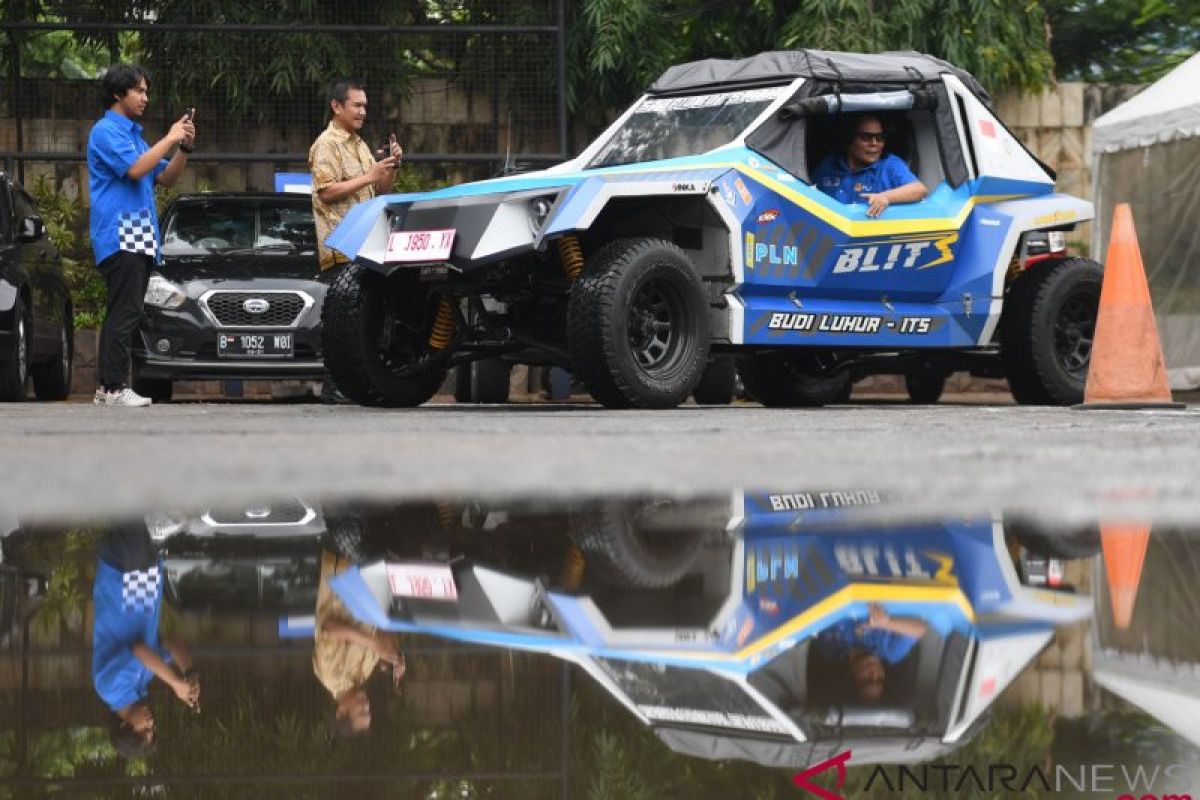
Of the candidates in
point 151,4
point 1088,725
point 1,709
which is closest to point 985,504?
point 1088,725

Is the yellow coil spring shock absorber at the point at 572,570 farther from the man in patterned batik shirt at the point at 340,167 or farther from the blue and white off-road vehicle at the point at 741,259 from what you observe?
the man in patterned batik shirt at the point at 340,167

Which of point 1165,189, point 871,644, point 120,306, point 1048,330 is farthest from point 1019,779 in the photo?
point 1165,189

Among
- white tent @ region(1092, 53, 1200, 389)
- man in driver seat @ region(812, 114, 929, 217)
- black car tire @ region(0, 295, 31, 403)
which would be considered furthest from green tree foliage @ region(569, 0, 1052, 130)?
man in driver seat @ region(812, 114, 929, 217)

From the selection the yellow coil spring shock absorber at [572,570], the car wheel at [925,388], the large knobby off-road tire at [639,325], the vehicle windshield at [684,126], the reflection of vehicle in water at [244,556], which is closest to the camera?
the reflection of vehicle in water at [244,556]

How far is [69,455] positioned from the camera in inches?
240

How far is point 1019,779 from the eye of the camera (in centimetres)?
208

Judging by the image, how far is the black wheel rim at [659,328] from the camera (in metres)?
9.52

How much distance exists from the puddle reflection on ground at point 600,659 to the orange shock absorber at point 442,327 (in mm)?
6055

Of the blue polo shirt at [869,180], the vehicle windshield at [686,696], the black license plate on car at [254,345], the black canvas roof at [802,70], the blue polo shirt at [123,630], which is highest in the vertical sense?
the black canvas roof at [802,70]

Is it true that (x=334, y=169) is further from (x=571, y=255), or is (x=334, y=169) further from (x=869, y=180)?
(x=869, y=180)

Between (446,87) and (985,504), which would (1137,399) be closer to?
(985,504)

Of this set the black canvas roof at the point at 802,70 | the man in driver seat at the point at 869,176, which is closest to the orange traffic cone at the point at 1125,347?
the man in driver seat at the point at 869,176

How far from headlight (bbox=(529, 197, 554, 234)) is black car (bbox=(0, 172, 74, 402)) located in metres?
4.60

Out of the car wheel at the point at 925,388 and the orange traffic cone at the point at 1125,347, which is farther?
the car wheel at the point at 925,388
